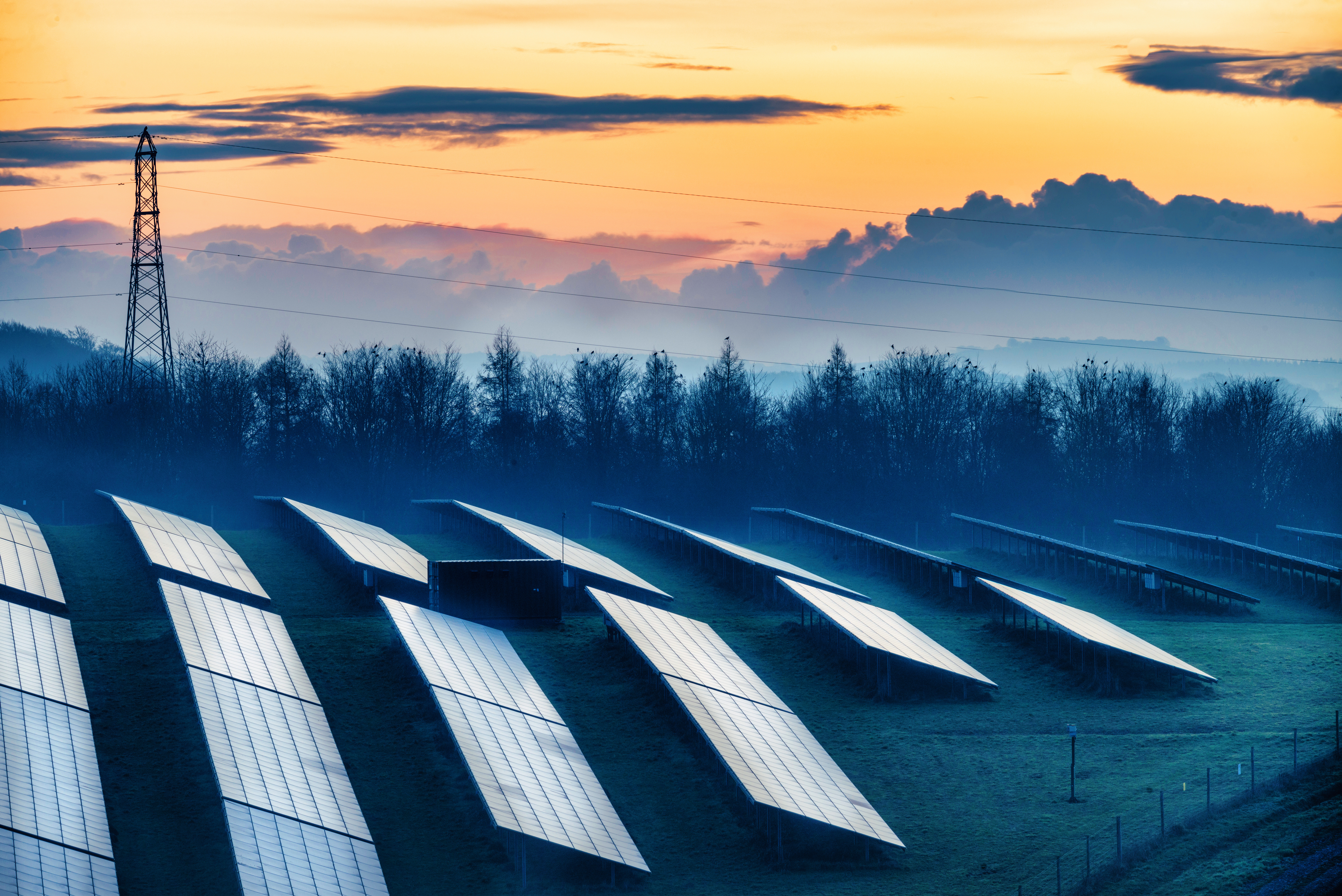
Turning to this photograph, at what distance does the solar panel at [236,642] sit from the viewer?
112 feet

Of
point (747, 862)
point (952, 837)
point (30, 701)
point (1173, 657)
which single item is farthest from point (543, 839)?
point (1173, 657)

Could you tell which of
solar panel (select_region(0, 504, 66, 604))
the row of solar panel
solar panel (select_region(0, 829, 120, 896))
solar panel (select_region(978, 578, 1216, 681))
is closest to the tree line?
solar panel (select_region(0, 504, 66, 604))

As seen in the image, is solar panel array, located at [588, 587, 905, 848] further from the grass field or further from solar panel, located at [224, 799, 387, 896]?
solar panel, located at [224, 799, 387, 896]

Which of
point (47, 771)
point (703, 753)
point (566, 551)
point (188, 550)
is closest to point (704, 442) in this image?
point (566, 551)

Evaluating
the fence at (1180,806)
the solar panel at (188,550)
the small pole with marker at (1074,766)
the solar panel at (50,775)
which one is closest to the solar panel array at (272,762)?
the solar panel at (50,775)

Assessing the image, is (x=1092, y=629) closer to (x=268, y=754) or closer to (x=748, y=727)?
(x=748, y=727)

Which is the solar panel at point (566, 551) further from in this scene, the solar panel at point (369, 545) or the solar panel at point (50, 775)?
the solar panel at point (50, 775)

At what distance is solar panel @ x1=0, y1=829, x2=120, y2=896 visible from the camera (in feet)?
72.8

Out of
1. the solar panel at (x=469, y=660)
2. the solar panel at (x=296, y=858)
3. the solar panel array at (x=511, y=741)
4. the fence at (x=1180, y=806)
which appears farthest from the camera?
the solar panel at (x=469, y=660)

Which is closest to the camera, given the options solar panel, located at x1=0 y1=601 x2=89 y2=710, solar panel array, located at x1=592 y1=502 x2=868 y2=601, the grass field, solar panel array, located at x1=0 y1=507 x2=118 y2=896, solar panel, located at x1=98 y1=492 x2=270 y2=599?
solar panel array, located at x1=0 y1=507 x2=118 y2=896

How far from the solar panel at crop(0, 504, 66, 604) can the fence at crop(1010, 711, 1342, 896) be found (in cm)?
3216

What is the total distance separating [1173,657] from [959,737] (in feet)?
36.5

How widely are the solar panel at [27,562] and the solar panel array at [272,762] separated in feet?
17.3

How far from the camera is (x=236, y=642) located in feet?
122
